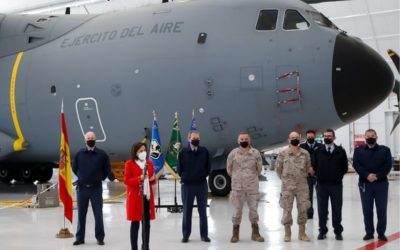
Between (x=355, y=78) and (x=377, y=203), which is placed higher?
(x=355, y=78)

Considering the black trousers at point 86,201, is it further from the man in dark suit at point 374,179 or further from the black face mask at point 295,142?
the man in dark suit at point 374,179

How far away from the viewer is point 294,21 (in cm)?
1365

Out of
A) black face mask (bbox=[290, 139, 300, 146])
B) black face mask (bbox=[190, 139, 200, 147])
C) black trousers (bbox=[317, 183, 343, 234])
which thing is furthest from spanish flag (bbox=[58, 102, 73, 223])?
black trousers (bbox=[317, 183, 343, 234])

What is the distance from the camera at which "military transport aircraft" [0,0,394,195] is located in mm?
13078

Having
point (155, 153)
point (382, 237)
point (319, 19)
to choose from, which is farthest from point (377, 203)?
point (319, 19)

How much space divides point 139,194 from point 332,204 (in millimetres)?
3152

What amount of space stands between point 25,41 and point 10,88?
55.1 inches

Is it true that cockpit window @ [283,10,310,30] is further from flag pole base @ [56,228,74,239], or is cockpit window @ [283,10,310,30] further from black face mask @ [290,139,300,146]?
flag pole base @ [56,228,74,239]

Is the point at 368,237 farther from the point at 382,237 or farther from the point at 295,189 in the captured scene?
the point at 295,189

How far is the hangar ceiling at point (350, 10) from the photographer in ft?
132

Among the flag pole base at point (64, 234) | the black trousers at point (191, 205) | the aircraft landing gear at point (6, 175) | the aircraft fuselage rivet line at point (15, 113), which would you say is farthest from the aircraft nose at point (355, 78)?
the aircraft landing gear at point (6, 175)

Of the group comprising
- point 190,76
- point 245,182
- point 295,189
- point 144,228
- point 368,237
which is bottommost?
point 368,237

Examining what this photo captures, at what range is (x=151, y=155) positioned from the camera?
1184cm

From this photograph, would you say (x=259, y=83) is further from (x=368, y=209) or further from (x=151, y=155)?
(x=368, y=209)
